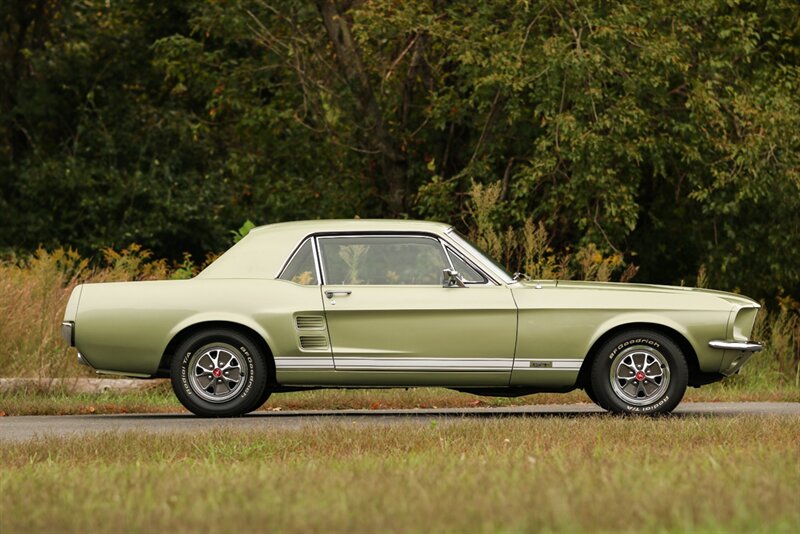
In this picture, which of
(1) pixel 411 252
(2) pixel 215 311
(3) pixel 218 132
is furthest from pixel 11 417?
(3) pixel 218 132

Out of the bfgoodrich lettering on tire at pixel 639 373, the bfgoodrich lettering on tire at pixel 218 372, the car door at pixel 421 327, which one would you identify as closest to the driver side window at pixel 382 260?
the car door at pixel 421 327

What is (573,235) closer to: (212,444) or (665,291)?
(665,291)

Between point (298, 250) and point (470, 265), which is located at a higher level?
point (298, 250)

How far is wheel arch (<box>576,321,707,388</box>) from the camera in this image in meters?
11.2

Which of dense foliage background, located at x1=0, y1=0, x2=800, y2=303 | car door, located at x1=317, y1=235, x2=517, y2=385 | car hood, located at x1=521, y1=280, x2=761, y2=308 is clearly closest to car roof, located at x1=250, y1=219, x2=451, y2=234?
car door, located at x1=317, y1=235, x2=517, y2=385

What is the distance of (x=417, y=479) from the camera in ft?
21.9

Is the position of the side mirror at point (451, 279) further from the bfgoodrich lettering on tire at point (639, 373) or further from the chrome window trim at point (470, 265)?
the bfgoodrich lettering on tire at point (639, 373)

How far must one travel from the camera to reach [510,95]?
21.4 metres

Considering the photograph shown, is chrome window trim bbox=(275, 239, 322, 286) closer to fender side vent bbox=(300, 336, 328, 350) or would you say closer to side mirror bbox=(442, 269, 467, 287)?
fender side vent bbox=(300, 336, 328, 350)

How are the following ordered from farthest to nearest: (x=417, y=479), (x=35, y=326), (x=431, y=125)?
(x=431, y=125) → (x=35, y=326) → (x=417, y=479)

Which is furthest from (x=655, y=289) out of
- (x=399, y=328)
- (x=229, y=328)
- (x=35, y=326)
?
(x=35, y=326)

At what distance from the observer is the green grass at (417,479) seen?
553 cm

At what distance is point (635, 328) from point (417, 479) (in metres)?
4.92

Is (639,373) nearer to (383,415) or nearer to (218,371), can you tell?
(383,415)
